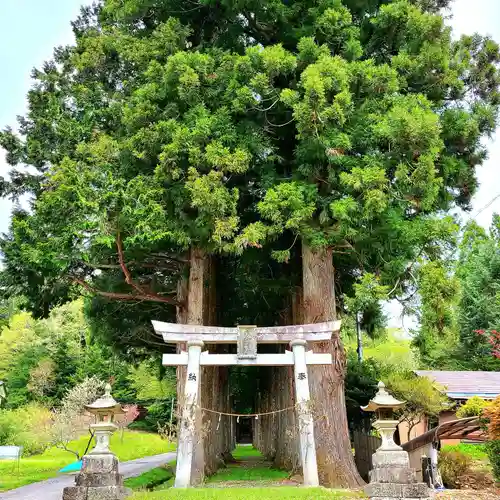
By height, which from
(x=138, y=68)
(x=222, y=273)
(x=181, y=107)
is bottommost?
(x=222, y=273)

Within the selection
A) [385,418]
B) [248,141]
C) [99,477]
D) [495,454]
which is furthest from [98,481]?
[495,454]

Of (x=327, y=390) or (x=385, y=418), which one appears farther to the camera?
(x=327, y=390)

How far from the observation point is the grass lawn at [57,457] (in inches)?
551

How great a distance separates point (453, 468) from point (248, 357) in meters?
6.09

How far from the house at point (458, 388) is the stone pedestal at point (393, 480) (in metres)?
6.22

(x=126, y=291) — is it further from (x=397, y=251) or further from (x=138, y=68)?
(x=397, y=251)

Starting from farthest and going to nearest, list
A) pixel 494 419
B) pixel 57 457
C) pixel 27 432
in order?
pixel 27 432 < pixel 57 457 < pixel 494 419

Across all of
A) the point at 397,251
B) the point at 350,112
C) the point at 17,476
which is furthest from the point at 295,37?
the point at 17,476

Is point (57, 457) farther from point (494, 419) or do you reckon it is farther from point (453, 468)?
point (494, 419)

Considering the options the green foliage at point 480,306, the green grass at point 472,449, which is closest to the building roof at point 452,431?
the green grass at point 472,449

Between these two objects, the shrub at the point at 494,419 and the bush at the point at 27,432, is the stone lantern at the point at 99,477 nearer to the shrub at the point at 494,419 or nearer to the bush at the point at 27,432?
the shrub at the point at 494,419

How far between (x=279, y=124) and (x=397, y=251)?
3.51 m

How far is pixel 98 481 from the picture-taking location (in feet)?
24.0

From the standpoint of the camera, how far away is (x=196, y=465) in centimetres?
957
